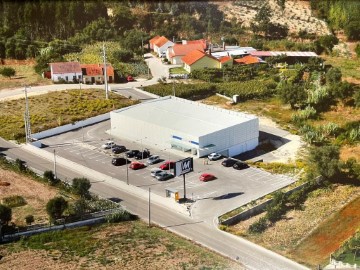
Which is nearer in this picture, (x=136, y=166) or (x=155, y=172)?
(x=155, y=172)

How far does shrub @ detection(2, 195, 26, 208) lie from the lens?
44.2 metres

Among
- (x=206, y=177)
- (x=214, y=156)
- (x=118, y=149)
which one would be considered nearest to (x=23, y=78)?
(x=118, y=149)

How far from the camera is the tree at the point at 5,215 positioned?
129ft

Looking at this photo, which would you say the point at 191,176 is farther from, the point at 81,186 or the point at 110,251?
the point at 110,251

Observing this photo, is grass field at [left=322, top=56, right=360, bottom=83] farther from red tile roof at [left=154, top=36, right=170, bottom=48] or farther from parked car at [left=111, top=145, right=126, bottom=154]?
parked car at [left=111, top=145, right=126, bottom=154]

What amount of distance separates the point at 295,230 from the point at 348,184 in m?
9.25

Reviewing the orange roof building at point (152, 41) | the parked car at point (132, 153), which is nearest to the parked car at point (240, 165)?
the parked car at point (132, 153)

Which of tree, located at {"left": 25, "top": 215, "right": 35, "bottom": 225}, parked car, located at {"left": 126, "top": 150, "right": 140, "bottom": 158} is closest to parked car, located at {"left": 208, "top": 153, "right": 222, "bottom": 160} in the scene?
parked car, located at {"left": 126, "top": 150, "right": 140, "bottom": 158}

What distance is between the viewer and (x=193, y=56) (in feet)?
271

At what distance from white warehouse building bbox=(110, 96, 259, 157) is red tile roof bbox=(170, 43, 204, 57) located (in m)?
25.5

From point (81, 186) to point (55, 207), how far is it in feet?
14.3

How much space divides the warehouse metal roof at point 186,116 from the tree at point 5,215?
60.8ft

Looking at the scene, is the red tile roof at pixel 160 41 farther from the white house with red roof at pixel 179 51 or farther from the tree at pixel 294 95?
the tree at pixel 294 95

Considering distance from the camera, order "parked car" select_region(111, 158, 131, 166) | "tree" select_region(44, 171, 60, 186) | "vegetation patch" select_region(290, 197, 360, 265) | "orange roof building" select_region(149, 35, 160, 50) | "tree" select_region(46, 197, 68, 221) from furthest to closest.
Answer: "orange roof building" select_region(149, 35, 160, 50) → "parked car" select_region(111, 158, 131, 166) → "tree" select_region(44, 171, 60, 186) → "tree" select_region(46, 197, 68, 221) → "vegetation patch" select_region(290, 197, 360, 265)
